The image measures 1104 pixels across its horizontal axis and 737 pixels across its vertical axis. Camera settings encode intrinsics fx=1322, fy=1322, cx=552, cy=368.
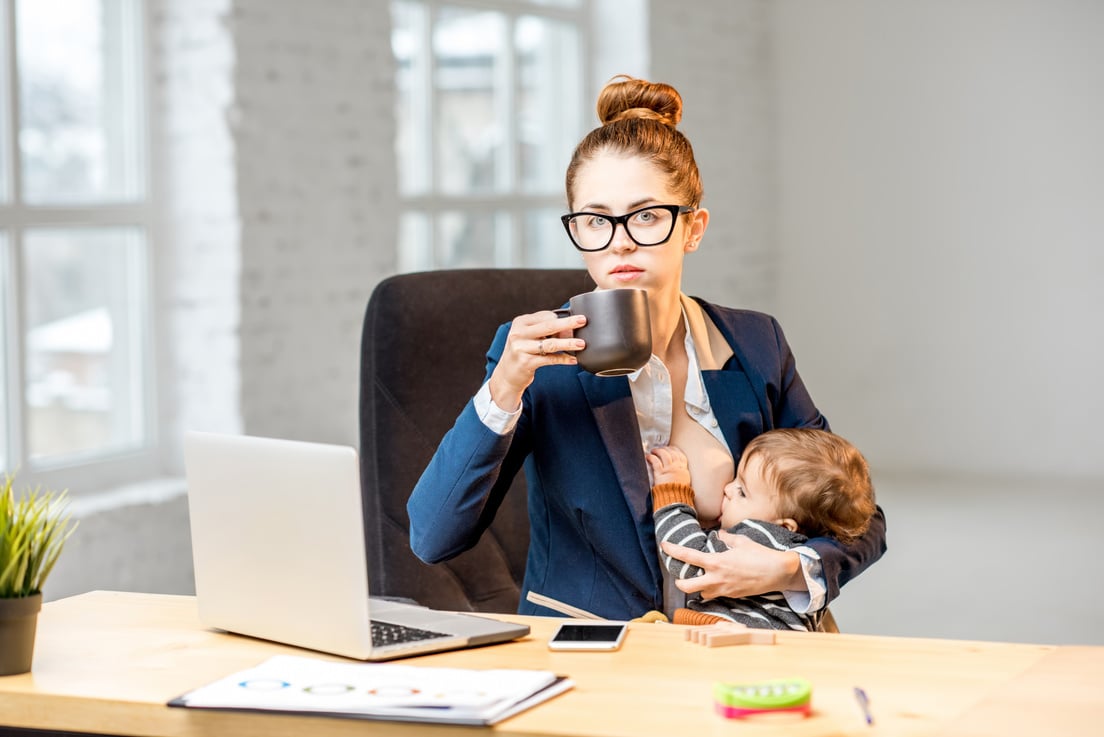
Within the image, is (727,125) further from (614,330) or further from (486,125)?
(614,330)

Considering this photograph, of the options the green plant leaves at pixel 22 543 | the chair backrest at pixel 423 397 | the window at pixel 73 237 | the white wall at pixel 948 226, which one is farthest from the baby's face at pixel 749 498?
the white wall at pixel 948 226

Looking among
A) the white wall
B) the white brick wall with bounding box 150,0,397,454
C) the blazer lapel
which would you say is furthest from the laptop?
the white wall

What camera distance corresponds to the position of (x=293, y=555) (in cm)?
128

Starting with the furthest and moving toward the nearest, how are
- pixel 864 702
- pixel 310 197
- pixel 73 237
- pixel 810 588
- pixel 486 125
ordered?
1. pixel 486 125
2. pixel 310 197
3. pixel 73 237
4. pixel 810 588
5. pixel 864 702

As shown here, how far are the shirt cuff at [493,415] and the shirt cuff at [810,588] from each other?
0.38 meters

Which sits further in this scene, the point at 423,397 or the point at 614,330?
the point at 423,397

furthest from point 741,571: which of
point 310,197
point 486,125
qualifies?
point 486,125

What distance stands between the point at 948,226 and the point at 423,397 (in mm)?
4872

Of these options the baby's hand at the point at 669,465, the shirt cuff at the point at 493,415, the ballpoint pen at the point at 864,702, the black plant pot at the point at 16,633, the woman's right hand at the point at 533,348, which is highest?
the woman's right hand at the point at 533,348

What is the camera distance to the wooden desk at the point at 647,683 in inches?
42.2

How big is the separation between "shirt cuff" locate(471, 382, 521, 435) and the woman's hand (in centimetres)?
26

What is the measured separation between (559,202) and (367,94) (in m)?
1.44

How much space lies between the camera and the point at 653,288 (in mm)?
1816

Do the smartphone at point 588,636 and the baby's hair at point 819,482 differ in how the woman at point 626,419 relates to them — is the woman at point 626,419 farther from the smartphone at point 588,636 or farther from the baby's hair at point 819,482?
the smartphone at point 588,636
